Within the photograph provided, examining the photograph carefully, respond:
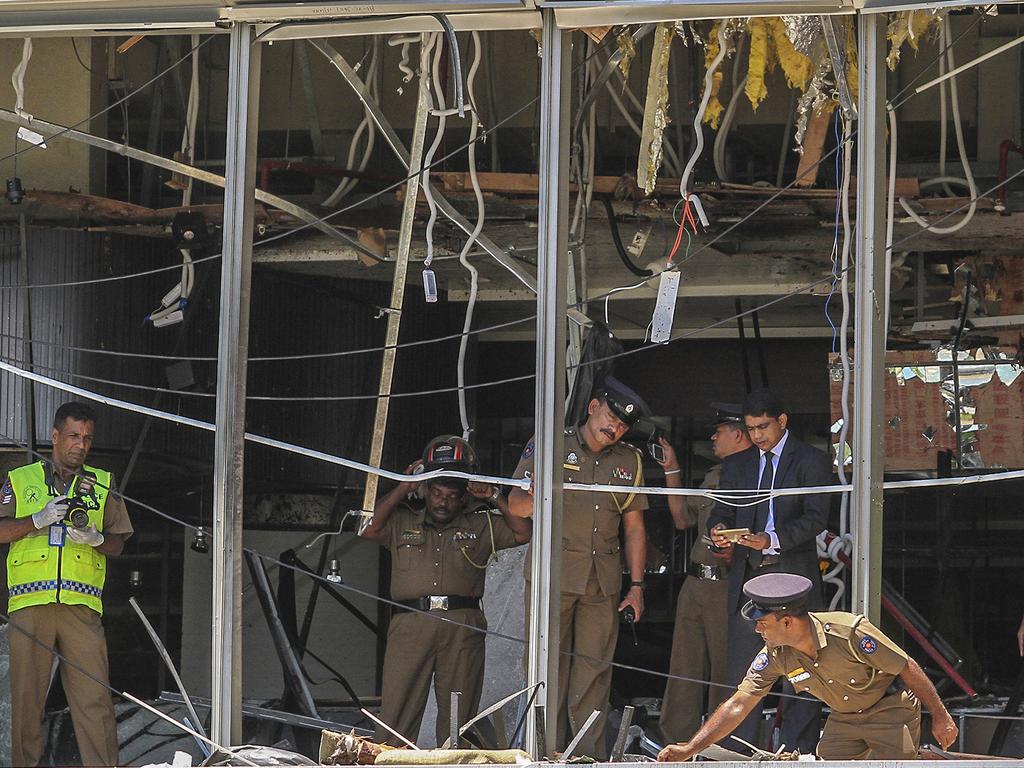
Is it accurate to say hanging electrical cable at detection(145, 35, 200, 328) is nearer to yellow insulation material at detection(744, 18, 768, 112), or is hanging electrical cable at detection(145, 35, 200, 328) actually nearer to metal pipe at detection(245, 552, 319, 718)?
metal pipe at detection(245, 552, 319, 718)

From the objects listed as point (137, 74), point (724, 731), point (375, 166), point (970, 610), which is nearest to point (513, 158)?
point (375, 166)

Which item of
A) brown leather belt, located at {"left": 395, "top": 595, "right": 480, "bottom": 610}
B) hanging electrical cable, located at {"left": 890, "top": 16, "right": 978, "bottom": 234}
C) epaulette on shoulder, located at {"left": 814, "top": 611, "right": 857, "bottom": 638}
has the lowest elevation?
brown leather belt, located at {"left": 395, "top": 595, "right": 480, "bottom": 610}

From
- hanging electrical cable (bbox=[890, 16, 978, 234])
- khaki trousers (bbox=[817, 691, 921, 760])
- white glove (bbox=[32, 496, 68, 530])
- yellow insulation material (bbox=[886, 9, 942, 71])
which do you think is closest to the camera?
khaki trousers (bbox=[817, 691, 921, 760])

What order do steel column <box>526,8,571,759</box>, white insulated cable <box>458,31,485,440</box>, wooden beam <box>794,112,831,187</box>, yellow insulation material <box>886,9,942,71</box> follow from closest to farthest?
steel column <box>526,8,571,759</box> → yellow insulation material <box>886,9,942,71</box> → wooden beam <box>794,112,831,187</box> → white insulated cable <box>458,31,485,440</box>

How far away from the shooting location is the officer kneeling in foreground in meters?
5.36

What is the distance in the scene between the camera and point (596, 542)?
23.0 ft

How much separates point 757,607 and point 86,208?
4.45 meters

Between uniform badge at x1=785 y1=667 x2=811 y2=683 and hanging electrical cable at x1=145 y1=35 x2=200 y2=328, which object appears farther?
hanging electrical cable at x1=145 y1=35 x2=200 y2=328

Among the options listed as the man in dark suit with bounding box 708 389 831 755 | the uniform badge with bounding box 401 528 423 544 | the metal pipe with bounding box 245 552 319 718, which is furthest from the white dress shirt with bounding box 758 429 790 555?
the metal pipe with bounding box 245 552 319 718

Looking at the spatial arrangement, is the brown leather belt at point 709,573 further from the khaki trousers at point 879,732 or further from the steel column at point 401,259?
the khaki trousers at point 879,732

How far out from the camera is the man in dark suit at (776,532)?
6.64 meters

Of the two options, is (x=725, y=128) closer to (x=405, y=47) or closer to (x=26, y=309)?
→ (x=405, y=47)

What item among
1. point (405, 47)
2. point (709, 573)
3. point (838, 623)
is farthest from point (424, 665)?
point (405, 47)

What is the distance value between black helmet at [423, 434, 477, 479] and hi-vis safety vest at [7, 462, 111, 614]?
4.61 feet
